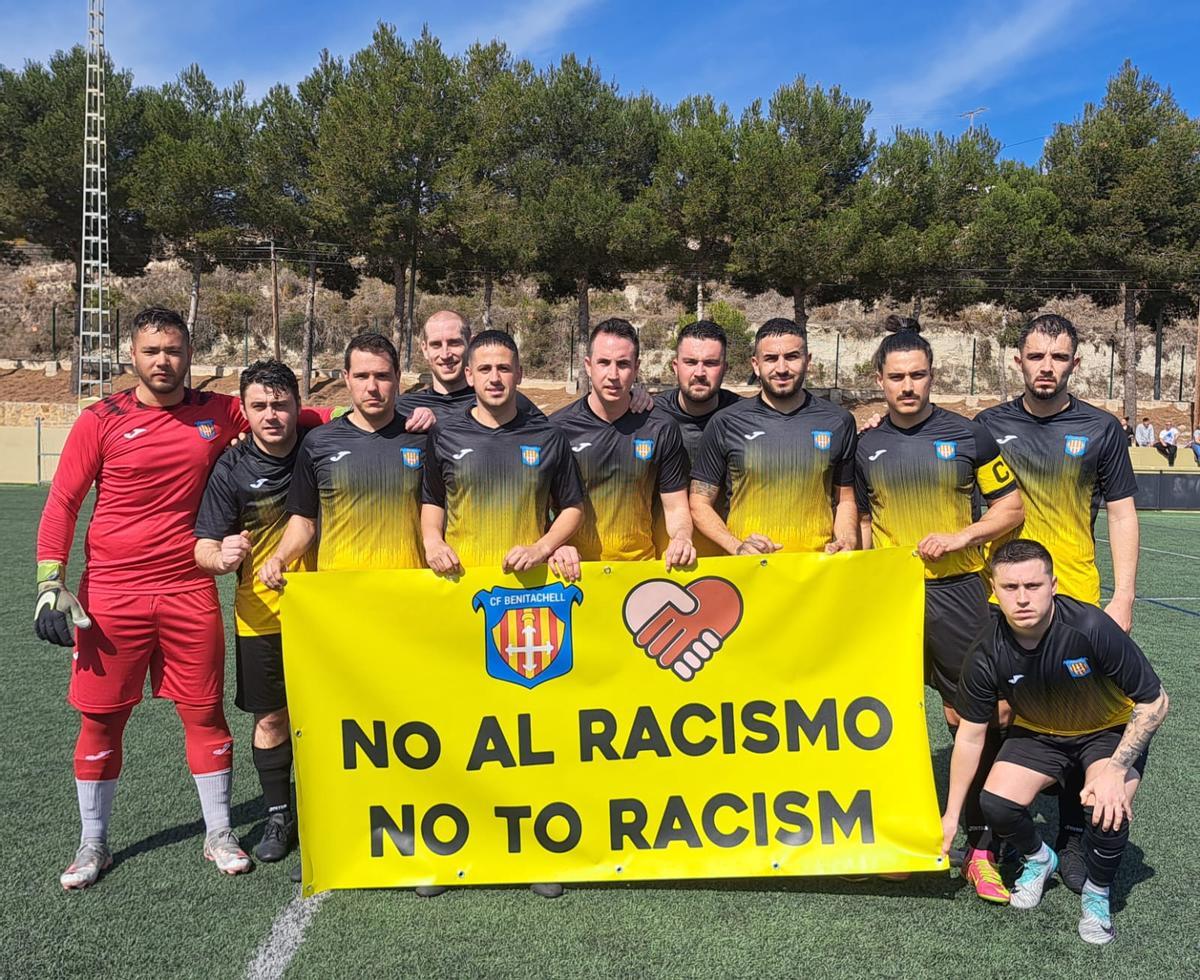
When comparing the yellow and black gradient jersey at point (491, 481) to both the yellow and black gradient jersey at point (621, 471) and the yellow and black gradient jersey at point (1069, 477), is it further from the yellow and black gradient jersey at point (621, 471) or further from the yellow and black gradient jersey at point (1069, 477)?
the yellow and black gradient jersey at point (1069, 477)

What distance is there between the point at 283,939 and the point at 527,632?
133 centimetres

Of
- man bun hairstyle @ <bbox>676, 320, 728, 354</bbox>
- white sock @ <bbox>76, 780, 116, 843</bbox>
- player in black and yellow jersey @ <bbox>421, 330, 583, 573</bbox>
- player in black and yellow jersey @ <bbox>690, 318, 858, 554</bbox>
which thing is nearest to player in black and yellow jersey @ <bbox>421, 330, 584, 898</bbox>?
player in black and yellow jersey @ <bbox>421, 330, 583, 573</bbox>

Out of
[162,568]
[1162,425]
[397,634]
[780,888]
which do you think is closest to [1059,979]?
[780,888]

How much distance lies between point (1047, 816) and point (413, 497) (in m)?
3.33

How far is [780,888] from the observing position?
11.3 ft

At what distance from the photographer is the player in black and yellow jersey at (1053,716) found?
312 cm

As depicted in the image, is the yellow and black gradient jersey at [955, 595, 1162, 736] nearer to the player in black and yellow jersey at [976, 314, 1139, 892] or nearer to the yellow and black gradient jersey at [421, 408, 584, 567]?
the player in black and yellow jersey at [976, 314, 1139, 892]

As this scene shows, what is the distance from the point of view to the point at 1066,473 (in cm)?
367

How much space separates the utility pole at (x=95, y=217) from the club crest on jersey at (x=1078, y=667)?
33.9 meters

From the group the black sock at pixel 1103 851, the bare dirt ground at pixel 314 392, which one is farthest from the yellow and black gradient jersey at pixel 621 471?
the bare dirt ground at pixel 314 392

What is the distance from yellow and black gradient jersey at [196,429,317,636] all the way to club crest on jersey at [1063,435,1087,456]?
124 inches

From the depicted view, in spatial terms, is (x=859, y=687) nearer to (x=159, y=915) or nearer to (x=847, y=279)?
(x=159, y=915)

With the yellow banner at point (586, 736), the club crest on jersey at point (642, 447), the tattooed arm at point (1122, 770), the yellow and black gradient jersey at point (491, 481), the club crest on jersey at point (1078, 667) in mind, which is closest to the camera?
the tattooed arm at point (1122, 770)

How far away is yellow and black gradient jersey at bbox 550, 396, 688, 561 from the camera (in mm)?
3910
